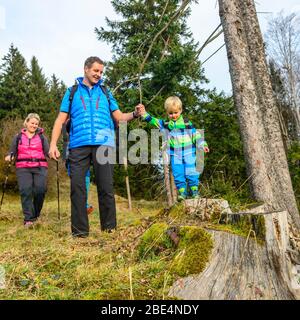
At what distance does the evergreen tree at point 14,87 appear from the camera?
97.2ft

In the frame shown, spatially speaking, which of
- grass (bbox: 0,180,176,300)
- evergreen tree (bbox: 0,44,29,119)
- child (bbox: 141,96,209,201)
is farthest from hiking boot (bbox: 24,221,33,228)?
evergreen tree (bbox: 0,44,29,119)

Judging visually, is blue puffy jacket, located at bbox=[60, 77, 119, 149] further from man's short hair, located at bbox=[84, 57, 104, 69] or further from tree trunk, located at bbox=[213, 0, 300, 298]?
tree trunk, located at bbox=[213, 0, 300, 298]

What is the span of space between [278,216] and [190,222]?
0.68m

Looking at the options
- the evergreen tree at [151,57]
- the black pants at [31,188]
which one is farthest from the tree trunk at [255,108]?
the black pants at [31,188]

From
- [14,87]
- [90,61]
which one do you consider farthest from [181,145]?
[14,87]

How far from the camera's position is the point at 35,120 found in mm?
6531

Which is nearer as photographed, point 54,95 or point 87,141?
point 87,141

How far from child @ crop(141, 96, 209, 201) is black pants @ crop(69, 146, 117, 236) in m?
0.92

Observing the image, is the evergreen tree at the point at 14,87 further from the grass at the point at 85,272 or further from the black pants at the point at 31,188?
the grass at the point at 85,272

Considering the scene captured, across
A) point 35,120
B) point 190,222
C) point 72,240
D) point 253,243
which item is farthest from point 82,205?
point 35,120

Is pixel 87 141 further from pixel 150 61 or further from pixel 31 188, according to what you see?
pixel 150 61

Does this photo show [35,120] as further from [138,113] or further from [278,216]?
[278,216]

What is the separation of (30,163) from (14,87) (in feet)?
85.3

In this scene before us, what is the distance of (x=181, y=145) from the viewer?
509 centimetres
